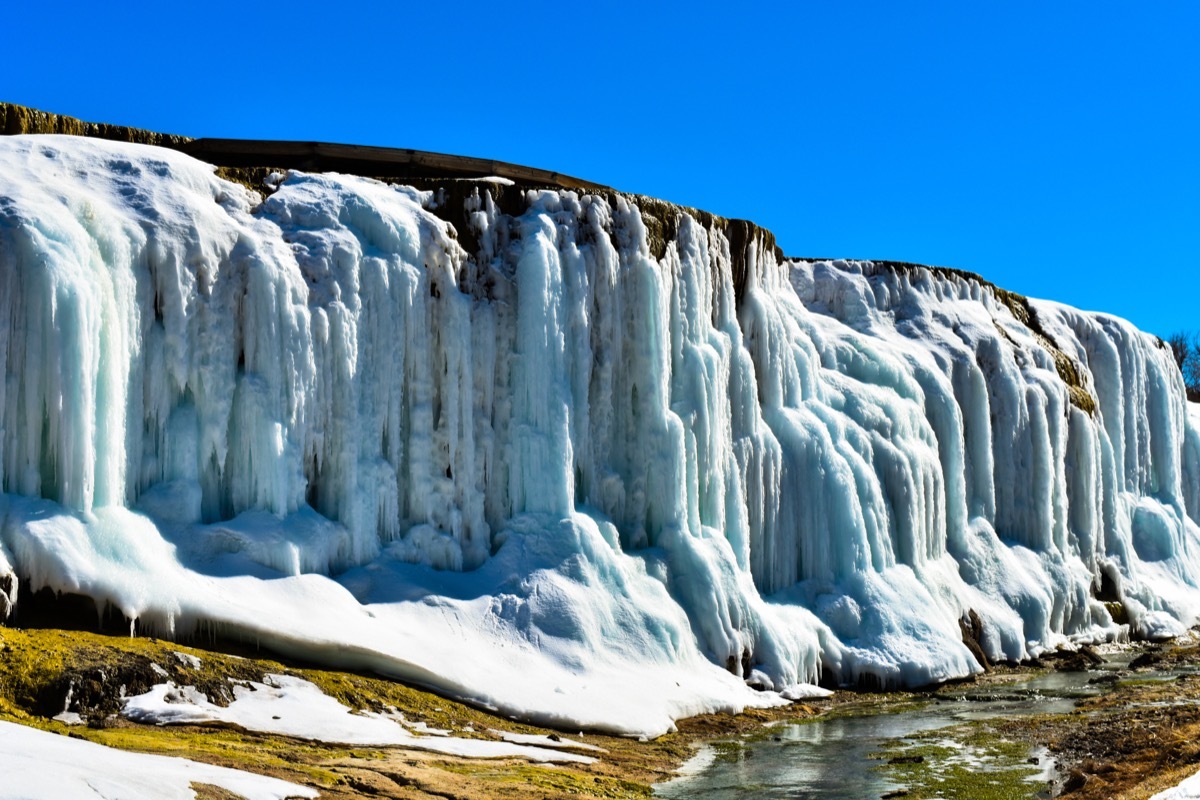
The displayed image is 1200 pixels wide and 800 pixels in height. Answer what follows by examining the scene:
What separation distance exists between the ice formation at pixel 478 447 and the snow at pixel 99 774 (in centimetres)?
504

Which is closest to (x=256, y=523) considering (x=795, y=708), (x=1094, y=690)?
(x=795, y=708)

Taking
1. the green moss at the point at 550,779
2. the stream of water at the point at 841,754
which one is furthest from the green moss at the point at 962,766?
the green moss at the point at 550,779

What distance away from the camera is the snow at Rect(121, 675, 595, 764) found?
15266 mm

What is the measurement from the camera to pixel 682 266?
25.8 meters

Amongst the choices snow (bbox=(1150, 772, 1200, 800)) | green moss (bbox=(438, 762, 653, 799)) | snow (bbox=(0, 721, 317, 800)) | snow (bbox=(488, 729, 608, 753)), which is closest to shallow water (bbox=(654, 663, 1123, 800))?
green moss (bbox=(438, 762, 653, 799))

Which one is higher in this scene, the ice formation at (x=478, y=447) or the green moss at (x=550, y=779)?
the ice formation at (x=478, y=447)

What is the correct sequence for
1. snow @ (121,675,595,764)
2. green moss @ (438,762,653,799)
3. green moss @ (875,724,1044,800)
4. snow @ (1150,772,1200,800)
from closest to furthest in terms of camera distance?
snow @ (1150,772,1200,800)
green moss @ (438,762,653,799)
snow @ (121,675,595,764)
green moss @ (875,724,1044,800)

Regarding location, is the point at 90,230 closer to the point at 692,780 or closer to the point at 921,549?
the point at 692,780

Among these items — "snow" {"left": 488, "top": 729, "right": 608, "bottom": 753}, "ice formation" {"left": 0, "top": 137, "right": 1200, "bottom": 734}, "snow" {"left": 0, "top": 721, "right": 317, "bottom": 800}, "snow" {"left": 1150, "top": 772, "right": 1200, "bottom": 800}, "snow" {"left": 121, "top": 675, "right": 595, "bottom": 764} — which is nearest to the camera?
"snow" {"left": 0, "top": 721, "right": 317, "bottom": 800}

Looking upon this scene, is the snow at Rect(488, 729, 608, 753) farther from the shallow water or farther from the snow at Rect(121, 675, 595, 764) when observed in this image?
the shallow water

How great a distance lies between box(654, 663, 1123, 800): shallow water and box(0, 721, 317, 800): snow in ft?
16.5

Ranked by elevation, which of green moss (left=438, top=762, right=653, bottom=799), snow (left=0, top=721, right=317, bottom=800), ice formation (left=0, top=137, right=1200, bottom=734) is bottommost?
green moss (left=438, top=762, right=653, bottom=799)

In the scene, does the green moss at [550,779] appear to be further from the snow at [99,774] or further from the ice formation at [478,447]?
the ice formation at [478,447]

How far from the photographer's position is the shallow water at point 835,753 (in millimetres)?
15930
